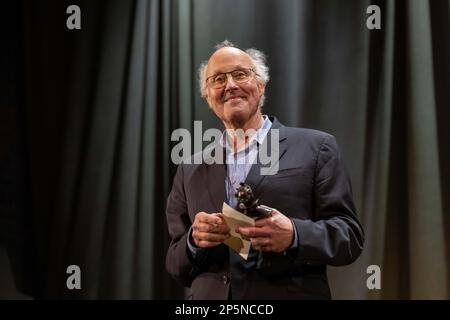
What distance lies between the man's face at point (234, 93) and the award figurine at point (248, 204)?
39cm

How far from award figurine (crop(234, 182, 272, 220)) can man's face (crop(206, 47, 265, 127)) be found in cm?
39

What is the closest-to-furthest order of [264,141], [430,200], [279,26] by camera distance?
[264,141] < [430,200] < [279,26]

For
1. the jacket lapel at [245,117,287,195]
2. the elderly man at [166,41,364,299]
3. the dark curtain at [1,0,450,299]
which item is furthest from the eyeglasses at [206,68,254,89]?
the dark curtain at [1,0,450,299]

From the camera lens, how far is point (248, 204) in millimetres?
1232

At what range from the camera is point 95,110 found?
2.11m

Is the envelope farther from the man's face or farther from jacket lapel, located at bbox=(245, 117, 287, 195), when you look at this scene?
the man's face

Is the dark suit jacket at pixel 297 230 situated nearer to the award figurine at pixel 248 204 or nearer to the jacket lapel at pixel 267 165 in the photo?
the jacket lapel at pixel 267 165

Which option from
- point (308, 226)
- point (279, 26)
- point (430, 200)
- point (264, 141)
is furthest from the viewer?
point (279, 26)

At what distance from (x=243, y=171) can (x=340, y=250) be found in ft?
1.25

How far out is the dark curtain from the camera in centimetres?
192

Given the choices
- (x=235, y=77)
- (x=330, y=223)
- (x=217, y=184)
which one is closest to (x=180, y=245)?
(x=217, y=184)

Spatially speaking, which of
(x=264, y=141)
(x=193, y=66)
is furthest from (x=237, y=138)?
(x=193, y=66)

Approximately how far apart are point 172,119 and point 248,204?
0.94 m

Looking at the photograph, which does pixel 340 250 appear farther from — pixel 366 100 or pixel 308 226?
pixel 366 100
